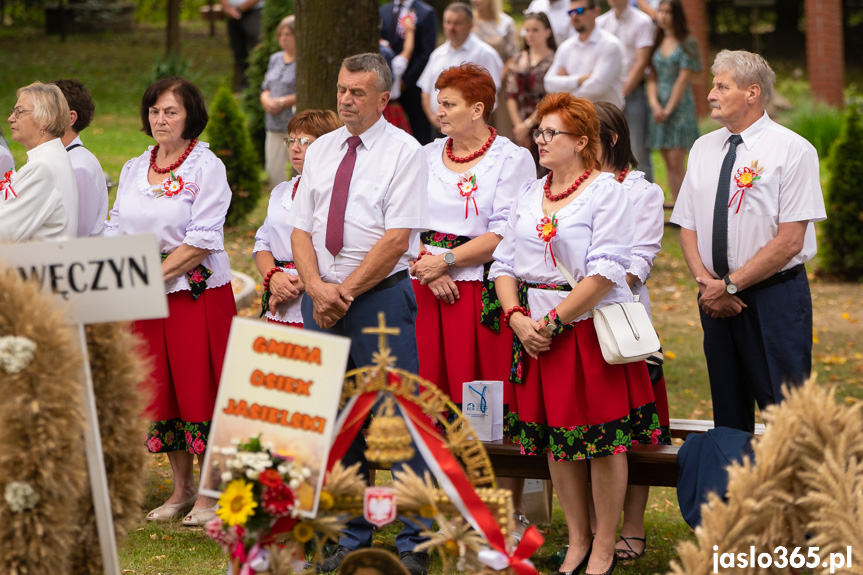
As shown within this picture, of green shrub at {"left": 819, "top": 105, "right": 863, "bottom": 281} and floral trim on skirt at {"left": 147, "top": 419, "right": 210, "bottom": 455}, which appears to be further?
green shrub at {"left": 819, "top": 105, "right": 863, "bottom": 281}

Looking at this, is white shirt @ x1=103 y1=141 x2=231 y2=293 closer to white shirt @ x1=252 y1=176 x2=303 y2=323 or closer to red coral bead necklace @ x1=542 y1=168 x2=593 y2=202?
white shirt @ x1=252 y1=176 x2=303 y2=323

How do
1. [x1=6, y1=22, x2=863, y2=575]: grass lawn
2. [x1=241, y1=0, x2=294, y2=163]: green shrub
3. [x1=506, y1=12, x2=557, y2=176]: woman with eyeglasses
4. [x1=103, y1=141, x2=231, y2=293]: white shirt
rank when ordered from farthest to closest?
[x1=241, y1=0, x2=294, y2=163]: green shrub < [x1=506, y1=12, x2=557, y2=176]: woman with eyeglasses < [x1=103, y1=141, x2=231, y2=293]: white shirt < [x1=6, y1=22, x2=863, y2=575]: grass lawn

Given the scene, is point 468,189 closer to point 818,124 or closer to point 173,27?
point 818,124

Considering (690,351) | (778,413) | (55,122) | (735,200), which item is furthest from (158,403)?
(690,351)

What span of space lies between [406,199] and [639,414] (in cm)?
139

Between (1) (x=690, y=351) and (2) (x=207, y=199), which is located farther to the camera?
(1) (x=690, y=351)

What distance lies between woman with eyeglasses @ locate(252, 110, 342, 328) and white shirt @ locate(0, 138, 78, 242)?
1.01 meters

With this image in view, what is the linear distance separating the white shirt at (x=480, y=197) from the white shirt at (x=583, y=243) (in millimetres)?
706

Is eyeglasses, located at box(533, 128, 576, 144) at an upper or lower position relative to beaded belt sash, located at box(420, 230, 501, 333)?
upper

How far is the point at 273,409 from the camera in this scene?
3152 millimetres

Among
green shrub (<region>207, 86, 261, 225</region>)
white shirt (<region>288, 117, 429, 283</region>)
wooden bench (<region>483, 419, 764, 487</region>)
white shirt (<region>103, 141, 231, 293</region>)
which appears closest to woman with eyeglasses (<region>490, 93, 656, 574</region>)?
wooden bench (<region>483, 419, 764, 487</region>)

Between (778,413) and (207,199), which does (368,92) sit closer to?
(207,199)

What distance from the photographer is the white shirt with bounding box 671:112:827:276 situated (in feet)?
16.3

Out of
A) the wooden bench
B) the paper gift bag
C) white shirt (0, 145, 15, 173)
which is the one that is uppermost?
white shirt (0, 145, 15, 173)
